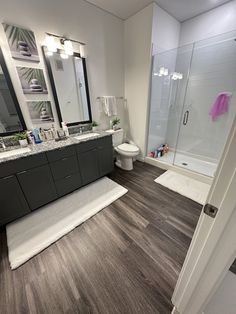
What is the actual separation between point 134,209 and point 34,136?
1.73m

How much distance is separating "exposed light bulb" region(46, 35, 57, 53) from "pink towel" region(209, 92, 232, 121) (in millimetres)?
2899

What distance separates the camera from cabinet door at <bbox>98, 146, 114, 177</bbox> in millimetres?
2324

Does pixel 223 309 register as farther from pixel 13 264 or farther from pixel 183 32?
pixel 183 32

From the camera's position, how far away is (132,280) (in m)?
1.18

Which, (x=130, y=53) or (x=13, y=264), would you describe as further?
(x=130, y=53)

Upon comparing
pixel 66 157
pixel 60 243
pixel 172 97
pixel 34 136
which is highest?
pixel 172 97

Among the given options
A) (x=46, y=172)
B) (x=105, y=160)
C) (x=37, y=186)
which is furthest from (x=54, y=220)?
(x=105, y=160)

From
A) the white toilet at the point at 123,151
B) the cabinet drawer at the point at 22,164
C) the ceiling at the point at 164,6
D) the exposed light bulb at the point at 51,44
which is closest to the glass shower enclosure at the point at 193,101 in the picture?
the ceiling at the point at 164,6

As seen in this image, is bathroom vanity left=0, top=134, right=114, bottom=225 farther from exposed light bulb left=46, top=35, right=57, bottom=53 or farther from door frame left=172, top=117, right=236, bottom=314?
door frame left=172, top=117, right=236, bottom=314

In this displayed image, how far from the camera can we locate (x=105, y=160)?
241 cm

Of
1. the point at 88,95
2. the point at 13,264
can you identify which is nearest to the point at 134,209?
the point at 13,264

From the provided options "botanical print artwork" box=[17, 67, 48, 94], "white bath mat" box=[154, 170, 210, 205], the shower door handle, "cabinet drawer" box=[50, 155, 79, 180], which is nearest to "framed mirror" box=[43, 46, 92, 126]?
"botanical print artwork" box=[17, 67, 48, 94]

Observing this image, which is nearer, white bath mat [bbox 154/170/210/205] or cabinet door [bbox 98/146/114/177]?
white bath mat [bbox 154/170/210/205]

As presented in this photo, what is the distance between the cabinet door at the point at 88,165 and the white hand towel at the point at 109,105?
0.95 meters
